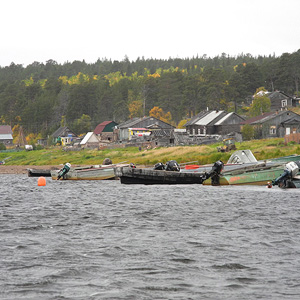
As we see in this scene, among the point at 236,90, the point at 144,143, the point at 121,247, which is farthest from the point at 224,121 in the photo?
the point at 121,247

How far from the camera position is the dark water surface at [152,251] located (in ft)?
40.2

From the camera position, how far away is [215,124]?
11712cm

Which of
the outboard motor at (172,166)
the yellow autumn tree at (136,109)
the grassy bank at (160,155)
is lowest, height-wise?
the outboard motor at (172,166)

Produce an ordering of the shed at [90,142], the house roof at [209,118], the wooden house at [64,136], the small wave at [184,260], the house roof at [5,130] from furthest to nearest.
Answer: the house roof at [5,130], the wooden house at [64,136], the house roof at [209,118], the shed at [90,142], the small wave at [184,260]

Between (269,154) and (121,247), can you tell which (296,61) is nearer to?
(269,154)

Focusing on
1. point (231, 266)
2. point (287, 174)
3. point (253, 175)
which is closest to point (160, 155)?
point (253, 175)

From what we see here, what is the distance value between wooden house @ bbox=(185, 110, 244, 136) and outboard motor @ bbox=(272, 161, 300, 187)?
76.7m

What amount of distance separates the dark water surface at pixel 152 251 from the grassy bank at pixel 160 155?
25893mm

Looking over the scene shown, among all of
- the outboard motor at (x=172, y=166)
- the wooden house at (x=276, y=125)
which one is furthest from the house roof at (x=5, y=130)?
the outboard motor at (x=172, y=166)

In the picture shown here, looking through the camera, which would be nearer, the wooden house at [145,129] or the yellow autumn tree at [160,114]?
the wooden house at [145,129]

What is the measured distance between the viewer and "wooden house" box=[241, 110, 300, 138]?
10056cm

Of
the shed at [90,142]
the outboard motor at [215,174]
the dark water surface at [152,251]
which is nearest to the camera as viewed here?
the dark water surface at [152,251]

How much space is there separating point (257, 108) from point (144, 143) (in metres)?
37.4

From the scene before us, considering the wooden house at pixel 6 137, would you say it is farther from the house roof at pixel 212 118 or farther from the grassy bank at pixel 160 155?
the house roof at pixel 212 118
